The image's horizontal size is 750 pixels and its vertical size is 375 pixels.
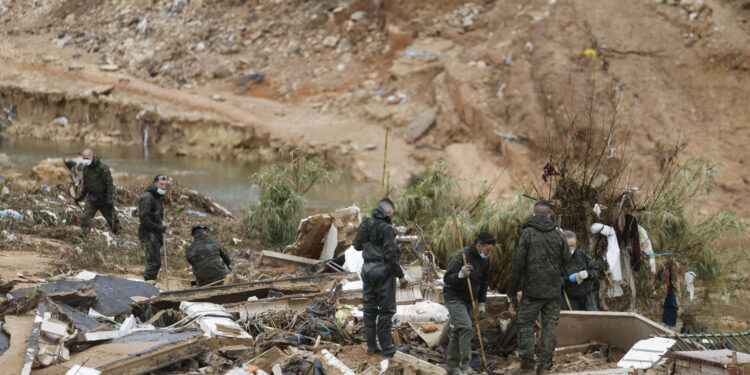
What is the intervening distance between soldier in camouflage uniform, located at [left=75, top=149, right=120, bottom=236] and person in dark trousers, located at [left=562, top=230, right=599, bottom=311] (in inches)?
264

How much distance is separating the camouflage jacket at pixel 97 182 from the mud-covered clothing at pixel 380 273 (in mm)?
5475

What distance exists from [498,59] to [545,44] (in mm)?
1744

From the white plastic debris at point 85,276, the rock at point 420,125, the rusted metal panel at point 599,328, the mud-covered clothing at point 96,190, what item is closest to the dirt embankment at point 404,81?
the rock at point 420,125

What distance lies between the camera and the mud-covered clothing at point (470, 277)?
5.91 meters

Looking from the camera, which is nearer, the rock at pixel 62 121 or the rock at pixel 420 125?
the rock at pixel 420 125

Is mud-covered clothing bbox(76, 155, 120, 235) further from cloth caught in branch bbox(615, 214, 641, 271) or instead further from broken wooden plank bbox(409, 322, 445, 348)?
cloth caught in branch bbox(615, 214, 641, 271)

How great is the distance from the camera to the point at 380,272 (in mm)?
6160

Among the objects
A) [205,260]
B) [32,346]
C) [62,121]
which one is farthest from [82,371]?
[62,121]

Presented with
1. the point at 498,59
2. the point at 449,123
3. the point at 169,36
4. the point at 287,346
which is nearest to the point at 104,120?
the point at 169,36

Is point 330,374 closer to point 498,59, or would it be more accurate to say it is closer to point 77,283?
point 77,283

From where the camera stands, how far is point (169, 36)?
30625 mm

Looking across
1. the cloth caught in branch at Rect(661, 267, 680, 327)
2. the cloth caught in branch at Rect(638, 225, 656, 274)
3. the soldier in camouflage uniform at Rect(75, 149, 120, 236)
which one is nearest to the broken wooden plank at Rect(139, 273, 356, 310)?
the cloth caught in branch at Rect(638, 225, 656, 274)

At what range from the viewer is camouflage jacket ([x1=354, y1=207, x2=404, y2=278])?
20.1 ft

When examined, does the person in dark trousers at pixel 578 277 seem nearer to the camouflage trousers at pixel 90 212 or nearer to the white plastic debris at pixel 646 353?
the white plastic debris at pixel 646 353
